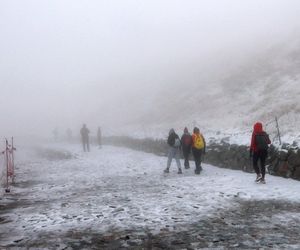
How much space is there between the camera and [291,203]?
11234mm

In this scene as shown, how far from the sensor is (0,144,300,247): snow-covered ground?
9727mm

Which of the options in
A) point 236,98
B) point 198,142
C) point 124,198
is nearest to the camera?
point 124,198

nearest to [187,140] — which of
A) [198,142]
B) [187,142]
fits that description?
[187,142]

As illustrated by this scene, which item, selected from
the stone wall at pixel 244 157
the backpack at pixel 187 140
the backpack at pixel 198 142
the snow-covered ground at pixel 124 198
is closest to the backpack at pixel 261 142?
the snow-covered ground at pixel 124 198

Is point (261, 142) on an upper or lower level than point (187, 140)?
lower

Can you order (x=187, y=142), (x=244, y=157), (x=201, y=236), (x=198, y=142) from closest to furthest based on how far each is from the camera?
(x=201, y=236) < (x=198, y=142) < (x=244, y=157) < (x=187, y=142)

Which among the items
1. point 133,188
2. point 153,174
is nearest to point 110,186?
point 133,188

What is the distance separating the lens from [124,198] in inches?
507

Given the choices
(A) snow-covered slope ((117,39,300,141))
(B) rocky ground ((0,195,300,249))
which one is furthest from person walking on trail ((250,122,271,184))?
(B) rocky ground ((0,195,300,249))

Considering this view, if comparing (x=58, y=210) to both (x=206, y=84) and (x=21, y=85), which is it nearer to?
(x=206, y=84)

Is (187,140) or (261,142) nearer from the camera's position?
(261,142)

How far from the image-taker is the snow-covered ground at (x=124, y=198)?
9.73 metres

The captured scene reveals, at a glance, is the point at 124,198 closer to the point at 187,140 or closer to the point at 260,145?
the point at 260,145

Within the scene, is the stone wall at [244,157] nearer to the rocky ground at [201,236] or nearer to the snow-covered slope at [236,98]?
the snow-covered slope at [236,98]
